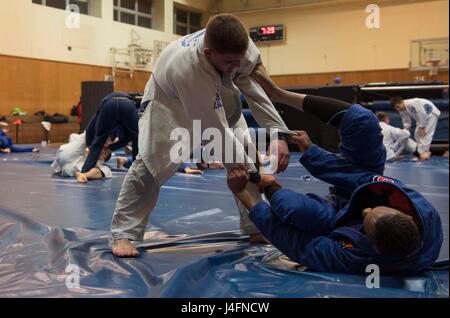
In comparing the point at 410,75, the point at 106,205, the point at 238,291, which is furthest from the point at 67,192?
the point at 410,75

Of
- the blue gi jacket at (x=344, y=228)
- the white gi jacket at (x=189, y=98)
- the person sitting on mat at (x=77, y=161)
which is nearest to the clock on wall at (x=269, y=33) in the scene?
the person sitting on mat at (x=77, y=161)

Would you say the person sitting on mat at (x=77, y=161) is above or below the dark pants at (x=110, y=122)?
below

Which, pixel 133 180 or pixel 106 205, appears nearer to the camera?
pixel 133 180

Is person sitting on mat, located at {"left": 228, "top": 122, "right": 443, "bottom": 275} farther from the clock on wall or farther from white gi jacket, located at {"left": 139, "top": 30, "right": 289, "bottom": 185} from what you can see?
the clock on wall

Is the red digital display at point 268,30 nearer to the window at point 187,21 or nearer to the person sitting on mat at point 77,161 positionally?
the window at point 187,21

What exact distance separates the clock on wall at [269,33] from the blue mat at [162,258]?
12.8 metres

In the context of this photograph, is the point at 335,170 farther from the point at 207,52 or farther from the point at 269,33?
the point at 269,33

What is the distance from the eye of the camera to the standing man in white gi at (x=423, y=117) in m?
6.39

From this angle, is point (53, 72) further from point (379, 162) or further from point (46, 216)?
point (379, 162)

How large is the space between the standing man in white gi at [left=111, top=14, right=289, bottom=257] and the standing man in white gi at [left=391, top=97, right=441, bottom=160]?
4737mm

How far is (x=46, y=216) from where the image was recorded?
279 centimetres

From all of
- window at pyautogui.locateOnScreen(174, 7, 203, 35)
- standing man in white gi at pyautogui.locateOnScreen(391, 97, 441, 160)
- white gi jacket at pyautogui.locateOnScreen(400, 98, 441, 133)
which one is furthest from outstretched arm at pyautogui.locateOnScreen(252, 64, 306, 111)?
window at pyautogui.locateOnScreen(174, 7, 203, 35)
